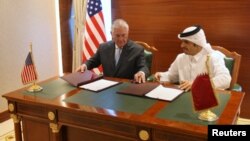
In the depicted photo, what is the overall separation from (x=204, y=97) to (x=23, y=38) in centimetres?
294

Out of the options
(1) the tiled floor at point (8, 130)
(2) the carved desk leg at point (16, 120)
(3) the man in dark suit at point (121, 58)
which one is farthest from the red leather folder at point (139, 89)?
(1) the tiled floor at point (8, 130)

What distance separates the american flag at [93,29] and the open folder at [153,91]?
168 centimetres

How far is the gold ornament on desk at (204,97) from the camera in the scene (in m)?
1.53

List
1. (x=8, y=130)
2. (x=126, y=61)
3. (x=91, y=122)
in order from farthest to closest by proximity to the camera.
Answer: (x=8, y=130)
(x=126, y=61)
(x=91, y=122)

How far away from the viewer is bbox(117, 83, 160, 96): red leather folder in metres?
1.98

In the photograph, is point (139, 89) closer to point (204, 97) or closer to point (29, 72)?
point (204, 97)

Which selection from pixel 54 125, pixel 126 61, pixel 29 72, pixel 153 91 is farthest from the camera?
pixel 126 61

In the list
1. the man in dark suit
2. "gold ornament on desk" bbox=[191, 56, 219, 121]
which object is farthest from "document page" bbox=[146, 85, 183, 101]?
the man in dark suit

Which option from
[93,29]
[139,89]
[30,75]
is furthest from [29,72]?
[93,29]

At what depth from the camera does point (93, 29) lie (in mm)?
3805

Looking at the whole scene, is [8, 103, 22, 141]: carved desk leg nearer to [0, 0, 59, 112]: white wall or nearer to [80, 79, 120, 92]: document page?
[80, 79, 120, 92]: document page

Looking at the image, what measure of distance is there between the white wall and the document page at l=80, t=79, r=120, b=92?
1.74 metres

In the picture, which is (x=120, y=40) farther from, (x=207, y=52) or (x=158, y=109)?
(x=158, y=109)

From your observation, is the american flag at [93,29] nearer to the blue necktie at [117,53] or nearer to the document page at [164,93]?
the blue necktie at [117,53]
